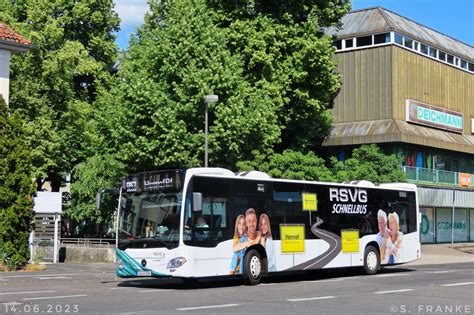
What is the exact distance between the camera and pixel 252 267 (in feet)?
64.4

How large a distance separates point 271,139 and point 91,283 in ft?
53.3

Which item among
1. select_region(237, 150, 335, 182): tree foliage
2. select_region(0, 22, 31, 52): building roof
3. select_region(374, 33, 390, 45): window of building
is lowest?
select_region(237, 150, 335, 182): tree foliage

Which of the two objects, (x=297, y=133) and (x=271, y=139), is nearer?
(x=271, y=139)

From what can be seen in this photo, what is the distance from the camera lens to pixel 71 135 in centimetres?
4416

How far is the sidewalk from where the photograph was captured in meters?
37.5

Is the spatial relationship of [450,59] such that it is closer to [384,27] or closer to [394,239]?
[384,27]

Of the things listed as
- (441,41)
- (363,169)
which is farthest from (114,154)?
(441,41)

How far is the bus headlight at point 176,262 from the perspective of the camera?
17.9 m

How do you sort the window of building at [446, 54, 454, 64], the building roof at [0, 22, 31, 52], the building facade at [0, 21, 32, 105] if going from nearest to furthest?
the building facade at [0, 21, 32, 105] < the building roof at [0, 22, 31, 52] < the window of building at [446, 54, 454, 64]

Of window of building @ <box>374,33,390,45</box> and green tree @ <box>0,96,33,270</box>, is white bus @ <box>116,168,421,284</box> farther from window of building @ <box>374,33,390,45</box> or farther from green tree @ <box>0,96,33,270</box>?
window of building @ <box>374,33,390,45</box>

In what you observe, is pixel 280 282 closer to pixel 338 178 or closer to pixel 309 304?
pixel 309 304

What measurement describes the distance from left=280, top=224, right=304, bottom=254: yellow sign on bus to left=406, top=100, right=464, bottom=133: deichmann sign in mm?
25724

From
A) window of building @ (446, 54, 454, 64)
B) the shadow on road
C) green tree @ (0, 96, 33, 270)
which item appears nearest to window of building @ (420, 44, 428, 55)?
window of building @ (446, 54, 454, 64)

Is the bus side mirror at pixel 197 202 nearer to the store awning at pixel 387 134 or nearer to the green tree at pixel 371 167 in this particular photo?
the green tree at pixel 371 167
